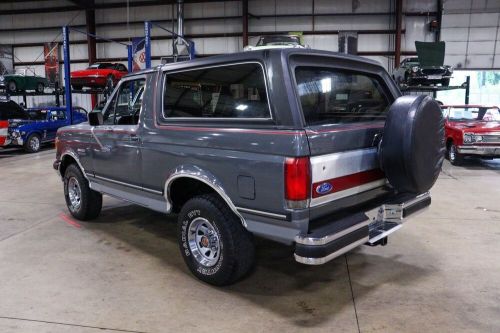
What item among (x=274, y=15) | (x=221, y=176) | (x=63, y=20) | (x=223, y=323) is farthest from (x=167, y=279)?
(x=63, y=20)

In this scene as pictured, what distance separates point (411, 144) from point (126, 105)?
9.85 feet

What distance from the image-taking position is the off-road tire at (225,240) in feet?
10.3

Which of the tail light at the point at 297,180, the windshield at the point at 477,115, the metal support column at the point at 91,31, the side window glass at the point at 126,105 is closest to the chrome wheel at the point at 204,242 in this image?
the tail light at the point at 297,180

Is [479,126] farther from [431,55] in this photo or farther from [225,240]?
[225,240]

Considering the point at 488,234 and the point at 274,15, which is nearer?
the point at 488,234

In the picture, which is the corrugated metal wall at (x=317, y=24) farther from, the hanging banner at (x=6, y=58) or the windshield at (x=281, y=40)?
the windshield at (x=281, y=40)

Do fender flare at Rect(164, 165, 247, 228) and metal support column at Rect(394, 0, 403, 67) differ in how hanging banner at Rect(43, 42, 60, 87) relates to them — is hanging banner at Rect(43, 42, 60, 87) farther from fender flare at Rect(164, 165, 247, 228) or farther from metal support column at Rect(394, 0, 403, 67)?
fender flare at Rect(164, 165, 247, 228)

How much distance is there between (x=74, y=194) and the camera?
539 centimetres

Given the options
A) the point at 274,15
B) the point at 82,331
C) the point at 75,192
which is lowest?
the point at 82,331

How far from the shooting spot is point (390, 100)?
3.98 meters

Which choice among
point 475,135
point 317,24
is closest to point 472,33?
point 317,24

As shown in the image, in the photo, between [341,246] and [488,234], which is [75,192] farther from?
[488,234]

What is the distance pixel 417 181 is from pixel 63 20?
2192cm

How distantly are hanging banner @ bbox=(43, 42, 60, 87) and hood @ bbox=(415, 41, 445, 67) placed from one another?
16.8m
